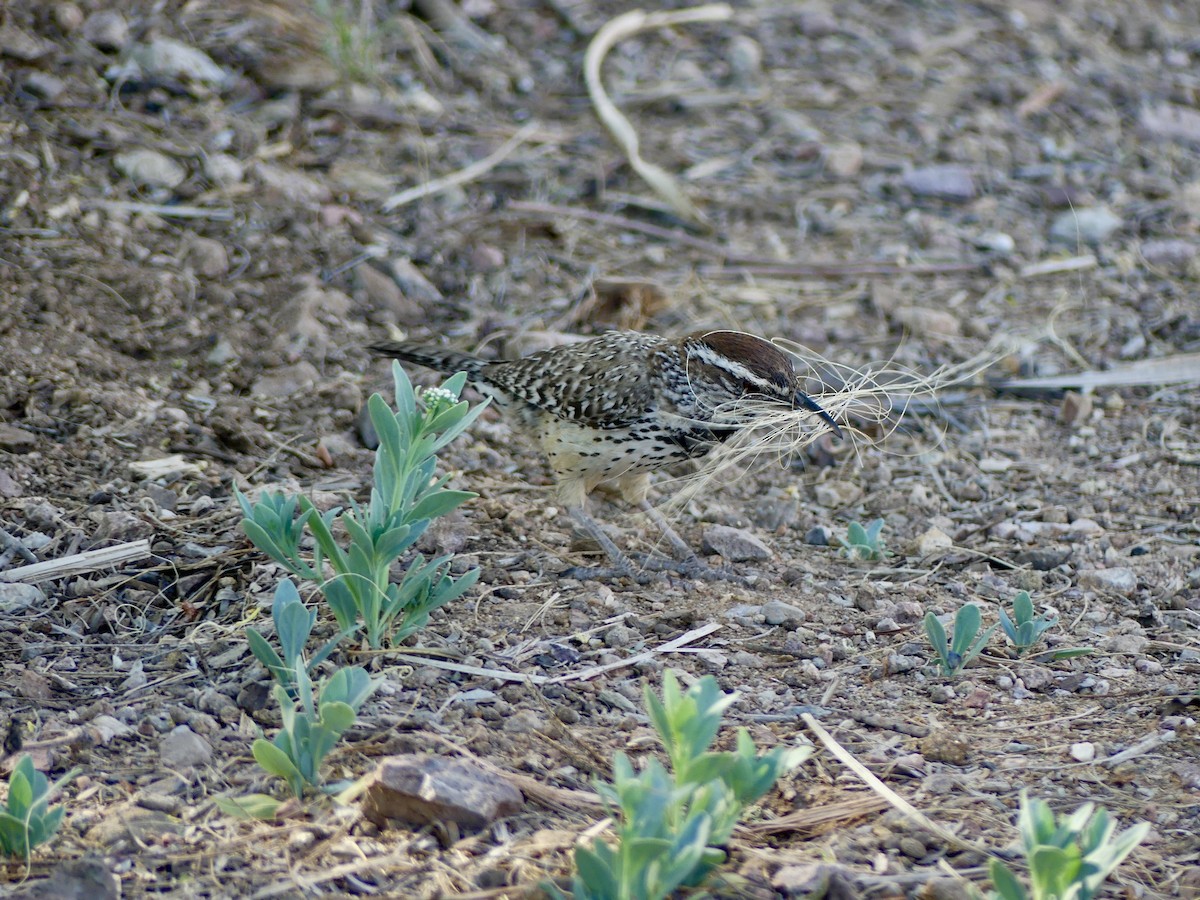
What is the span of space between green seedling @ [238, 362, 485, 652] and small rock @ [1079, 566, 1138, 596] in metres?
2.58

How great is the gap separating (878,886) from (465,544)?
2.45m

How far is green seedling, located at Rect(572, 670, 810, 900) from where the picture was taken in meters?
2.65

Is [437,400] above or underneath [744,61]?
above

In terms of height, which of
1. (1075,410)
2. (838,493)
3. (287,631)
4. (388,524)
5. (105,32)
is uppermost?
(105,32)

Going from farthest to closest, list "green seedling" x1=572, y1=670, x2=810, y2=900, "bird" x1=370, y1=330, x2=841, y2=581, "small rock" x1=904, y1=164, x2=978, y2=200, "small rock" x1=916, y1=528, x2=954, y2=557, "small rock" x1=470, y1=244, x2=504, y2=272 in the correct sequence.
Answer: "small rock" x1=904, y1=164, x2=978, y2=200, "small rock" x1=470, y1=244, x2=504, y2=272, "small rock" x1=916, y1=528, x2=954, y2=557, "bird" x1=370, y1=330, x2=841, y2=581, "green seedling" x1=572, y1=670, x2=810, y2=900

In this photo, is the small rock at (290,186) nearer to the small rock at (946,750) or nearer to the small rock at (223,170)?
the small rock at (223,170)

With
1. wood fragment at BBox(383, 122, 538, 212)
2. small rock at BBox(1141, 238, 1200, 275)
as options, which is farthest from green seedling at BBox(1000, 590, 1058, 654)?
wood fragment at BBox(383, 122, 538, 212)

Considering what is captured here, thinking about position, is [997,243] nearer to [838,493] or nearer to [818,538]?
[838,493]

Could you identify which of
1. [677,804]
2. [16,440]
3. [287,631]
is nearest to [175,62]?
[16,440]

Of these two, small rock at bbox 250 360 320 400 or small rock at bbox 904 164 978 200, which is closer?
small rock at bbox 250 360 320 400

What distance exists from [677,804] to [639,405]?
101 inches

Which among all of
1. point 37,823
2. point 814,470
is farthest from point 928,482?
point 37,823

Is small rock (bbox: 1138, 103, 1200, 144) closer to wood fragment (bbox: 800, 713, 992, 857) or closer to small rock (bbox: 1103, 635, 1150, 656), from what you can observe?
small rock (bbox: 1103, 635, 1150, 656)

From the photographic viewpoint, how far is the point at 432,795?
10.3 ft
